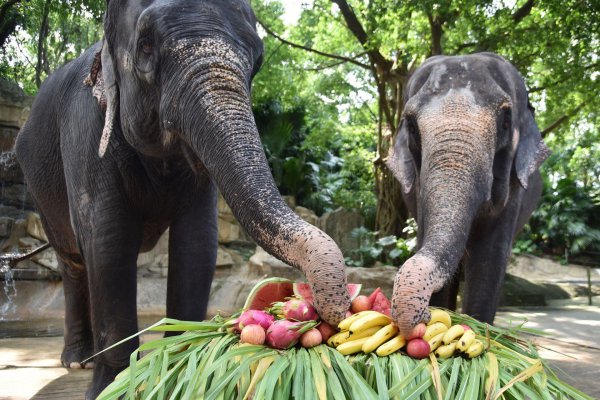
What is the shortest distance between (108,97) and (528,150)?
292 centimetres

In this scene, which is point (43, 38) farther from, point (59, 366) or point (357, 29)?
point (59, 366)

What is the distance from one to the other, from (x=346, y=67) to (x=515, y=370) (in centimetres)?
2110

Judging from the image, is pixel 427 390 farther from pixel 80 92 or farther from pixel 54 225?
pixel 54 225

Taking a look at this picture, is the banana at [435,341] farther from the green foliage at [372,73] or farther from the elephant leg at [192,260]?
the green foliage at [372,73]

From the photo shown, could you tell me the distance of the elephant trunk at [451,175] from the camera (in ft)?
9.57

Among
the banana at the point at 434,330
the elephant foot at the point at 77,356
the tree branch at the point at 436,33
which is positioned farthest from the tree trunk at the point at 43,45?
the banana at the point at 434,330

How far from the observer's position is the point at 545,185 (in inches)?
848

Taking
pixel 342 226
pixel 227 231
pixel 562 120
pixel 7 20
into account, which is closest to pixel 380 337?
pixel 227 231

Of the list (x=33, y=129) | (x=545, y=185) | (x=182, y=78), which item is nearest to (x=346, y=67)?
(x=545, y=185)

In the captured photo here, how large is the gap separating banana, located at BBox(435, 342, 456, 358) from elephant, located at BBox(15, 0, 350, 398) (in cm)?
29

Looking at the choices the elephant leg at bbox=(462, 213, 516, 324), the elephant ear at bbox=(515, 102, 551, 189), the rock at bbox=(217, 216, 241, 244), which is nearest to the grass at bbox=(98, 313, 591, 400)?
the elephant leg at bbox=(462, 213, 516, 324)

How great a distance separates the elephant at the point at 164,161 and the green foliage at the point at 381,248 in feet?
26.7

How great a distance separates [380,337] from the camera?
198 cm

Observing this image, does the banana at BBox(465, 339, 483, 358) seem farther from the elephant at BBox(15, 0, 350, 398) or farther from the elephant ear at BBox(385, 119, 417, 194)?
the elephant ear at BBox(385, 119, 417, 194)
